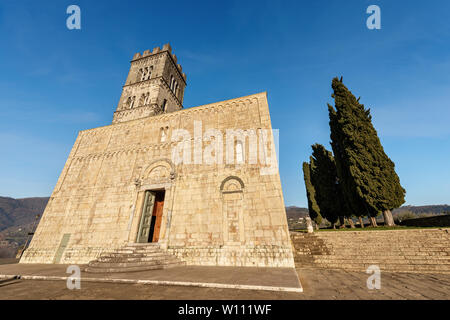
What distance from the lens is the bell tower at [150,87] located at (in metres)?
22.2

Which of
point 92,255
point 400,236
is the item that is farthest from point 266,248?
point 92,255

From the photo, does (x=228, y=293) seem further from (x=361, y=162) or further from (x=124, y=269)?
(x=361, y=162)

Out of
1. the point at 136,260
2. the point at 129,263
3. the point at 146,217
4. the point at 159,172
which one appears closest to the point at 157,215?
the point at 146,217

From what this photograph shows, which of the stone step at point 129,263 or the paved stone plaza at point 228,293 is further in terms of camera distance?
the stone step at point 129,263

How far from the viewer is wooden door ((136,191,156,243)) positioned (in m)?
10.7

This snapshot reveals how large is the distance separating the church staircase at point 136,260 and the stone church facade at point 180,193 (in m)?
0.55

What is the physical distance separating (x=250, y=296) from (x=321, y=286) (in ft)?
8.02

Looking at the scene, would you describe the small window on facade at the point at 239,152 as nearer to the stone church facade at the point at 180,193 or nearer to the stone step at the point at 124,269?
the stone church facade at the point at 180,193

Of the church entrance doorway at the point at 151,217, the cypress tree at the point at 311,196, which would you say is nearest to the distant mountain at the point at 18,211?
the church entrance doorway at the point at 151,217

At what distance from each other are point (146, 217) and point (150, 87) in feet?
61.2

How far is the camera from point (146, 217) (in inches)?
440

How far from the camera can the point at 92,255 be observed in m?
10.5

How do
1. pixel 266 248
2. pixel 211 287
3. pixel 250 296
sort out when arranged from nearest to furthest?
pixel 250 296 < pixel 211 287 < pixel 266 248
